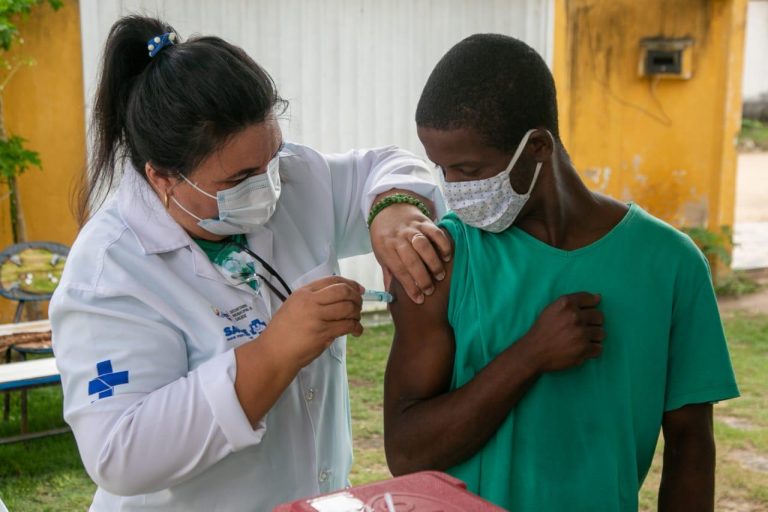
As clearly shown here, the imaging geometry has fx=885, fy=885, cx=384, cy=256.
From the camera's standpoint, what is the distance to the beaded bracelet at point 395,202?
79.6 inches

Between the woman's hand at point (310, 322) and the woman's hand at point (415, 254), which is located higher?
the woman's hand at point (415, 254)

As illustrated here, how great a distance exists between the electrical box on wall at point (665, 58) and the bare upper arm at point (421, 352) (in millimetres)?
7455

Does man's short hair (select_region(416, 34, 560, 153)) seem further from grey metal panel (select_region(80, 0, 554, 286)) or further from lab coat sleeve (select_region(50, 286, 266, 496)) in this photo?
grey metal panel (select_region(80, 0, 554, 286))

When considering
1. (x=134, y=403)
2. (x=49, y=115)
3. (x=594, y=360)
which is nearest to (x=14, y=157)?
(x=49, y=115)

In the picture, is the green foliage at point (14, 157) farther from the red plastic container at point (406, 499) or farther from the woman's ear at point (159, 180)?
the red plastic container at point (406, 499)

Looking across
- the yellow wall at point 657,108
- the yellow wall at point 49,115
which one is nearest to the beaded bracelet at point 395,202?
the yellow wall at point 49,115

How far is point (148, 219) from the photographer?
188cm

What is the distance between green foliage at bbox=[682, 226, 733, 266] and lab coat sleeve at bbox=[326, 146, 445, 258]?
685cm

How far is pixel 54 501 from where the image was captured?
4.47 metres

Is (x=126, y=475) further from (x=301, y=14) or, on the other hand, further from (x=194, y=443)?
(x=301, y=14)

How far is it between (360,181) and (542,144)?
0.77 metres

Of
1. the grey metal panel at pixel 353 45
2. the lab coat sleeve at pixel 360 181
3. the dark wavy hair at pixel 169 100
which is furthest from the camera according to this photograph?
the grey metal panel at pixel 353 45

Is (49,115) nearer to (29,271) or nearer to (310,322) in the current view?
(29,271)

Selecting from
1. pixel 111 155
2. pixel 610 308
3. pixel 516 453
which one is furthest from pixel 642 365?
pixel 111 155
